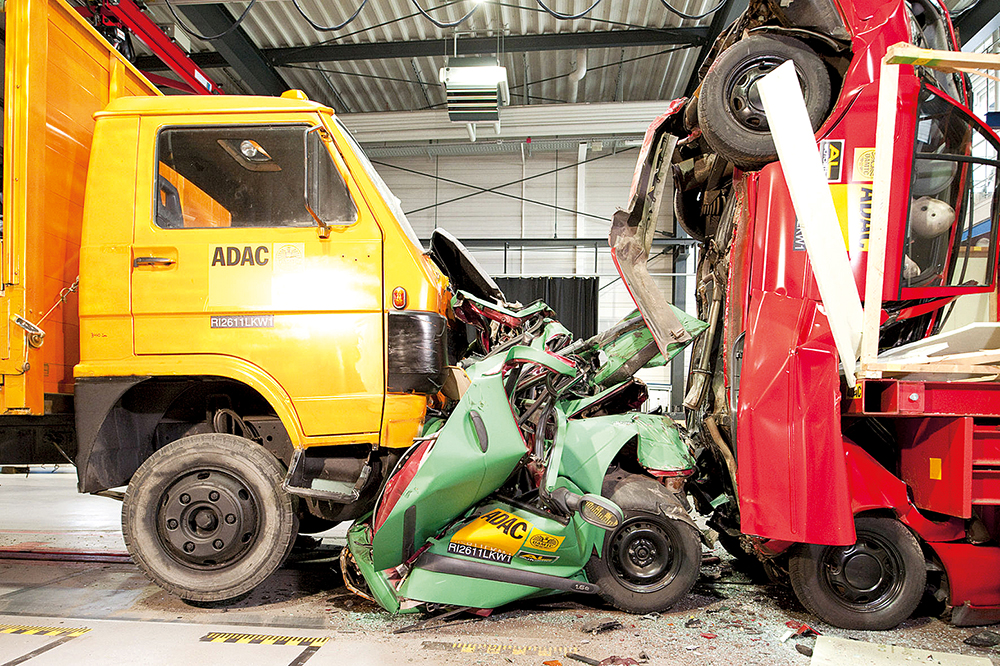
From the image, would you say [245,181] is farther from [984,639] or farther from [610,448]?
[984,639]

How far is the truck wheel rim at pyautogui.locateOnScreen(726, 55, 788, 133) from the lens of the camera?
10.2ft

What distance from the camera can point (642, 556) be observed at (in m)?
3.25

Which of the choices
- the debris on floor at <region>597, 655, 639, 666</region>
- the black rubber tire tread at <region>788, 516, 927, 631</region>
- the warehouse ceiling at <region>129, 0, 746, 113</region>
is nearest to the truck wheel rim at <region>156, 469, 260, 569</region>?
the debris on floor at <region>597, 655, 639, 666</region>

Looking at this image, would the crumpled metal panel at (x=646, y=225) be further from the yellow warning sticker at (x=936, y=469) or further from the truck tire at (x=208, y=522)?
the truck tire at (x=208, y=522)

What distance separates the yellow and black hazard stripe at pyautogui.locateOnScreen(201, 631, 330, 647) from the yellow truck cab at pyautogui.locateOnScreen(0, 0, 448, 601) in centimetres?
26

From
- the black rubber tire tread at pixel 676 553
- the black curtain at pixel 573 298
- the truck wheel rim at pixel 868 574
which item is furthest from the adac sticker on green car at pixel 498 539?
the black curtain at pixel 573 298

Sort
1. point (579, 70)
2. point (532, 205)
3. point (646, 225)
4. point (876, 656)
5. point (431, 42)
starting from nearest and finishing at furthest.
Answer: point (876, 656)
point (646, 225)
point (431, 42)
point (579, 70)
point (532, 205)

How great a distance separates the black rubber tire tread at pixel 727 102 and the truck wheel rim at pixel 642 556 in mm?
2039

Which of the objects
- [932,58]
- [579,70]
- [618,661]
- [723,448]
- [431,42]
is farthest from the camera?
[579,70]

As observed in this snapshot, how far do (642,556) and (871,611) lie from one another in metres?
1.17

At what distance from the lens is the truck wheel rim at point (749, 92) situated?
311cm

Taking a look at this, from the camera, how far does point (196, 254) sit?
3.12 meters

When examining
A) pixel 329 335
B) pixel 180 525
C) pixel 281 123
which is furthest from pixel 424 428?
pixel 281 123

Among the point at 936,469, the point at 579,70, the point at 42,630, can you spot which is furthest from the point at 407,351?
the point at 579,70
